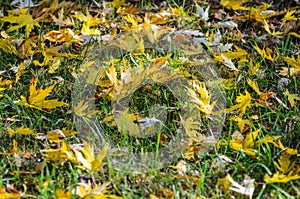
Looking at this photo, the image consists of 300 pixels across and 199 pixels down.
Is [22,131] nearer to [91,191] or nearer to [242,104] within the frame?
[91,191]

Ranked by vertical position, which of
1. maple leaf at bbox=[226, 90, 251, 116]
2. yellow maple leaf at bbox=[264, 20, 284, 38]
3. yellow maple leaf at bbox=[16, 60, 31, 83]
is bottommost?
maple leaf at bbox=[226, 90, 251, 116]

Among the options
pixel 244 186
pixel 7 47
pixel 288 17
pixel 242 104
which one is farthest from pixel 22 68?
Answer: pixel 288 17

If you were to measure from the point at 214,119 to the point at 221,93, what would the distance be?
0.53ft

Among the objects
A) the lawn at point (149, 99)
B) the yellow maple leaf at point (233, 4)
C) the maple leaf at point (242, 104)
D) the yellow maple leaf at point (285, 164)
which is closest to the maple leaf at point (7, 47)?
the lawn at point (149, 99)

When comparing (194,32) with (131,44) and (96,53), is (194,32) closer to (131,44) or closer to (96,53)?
(131,44)

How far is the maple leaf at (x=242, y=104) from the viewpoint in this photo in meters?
2.03

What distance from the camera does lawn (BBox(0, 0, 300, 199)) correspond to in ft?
5.74

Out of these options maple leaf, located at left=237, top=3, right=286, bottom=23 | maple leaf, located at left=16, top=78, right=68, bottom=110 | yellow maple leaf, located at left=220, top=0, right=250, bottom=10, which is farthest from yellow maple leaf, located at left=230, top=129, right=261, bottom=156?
yellow maple leaf, located at left=220, top=0, right=250, bottom=10

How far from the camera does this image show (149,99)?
2152 millimetres

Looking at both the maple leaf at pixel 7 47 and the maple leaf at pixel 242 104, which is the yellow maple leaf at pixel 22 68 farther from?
the maple leaf at pixel 242 104

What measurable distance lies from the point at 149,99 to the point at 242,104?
0.40 m

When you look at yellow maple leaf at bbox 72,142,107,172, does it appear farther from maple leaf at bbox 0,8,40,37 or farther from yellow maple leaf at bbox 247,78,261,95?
maple leaf at bbox 0,8,40,37

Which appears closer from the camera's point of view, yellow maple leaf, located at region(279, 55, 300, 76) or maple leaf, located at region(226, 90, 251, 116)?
maple leaf, located at region(226, 90, 251, 116)

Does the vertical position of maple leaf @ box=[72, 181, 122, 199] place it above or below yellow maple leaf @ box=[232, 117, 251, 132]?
below
